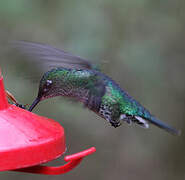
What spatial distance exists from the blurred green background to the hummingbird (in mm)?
1355

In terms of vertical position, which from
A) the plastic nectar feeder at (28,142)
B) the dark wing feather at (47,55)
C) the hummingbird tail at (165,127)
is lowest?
the hummingbird tail at (165,127)

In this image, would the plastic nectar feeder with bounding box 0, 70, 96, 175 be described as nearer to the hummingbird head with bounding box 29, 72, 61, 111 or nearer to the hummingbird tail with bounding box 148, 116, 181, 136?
the hummingbird head with bounding box 29, 72, 61, 111

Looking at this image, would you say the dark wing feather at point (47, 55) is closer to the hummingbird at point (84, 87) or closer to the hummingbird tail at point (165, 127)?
the hummingbird at point (84, 87)

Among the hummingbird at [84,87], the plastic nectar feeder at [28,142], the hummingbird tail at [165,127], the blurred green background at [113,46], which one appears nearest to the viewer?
the plastic nectar feeder at [28,142]

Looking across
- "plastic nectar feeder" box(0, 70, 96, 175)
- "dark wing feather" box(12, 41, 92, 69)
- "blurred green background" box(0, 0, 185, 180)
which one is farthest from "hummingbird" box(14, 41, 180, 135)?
"blurred green background" box(0, 0, 185, 180)

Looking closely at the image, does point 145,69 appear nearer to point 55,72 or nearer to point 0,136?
point 55,72

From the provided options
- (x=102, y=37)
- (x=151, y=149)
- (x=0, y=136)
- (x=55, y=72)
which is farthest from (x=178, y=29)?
(x=0, y=136)

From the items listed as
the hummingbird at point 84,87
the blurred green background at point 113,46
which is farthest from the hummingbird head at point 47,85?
the blurred green background at point 113,46

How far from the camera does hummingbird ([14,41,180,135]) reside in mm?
2629

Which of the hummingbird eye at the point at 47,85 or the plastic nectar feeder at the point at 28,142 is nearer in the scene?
the plastic nectar feeder at the point at 28,142

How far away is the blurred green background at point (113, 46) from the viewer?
462 cm

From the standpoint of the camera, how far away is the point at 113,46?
4816 millimetres

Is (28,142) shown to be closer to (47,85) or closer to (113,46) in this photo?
(47,85)

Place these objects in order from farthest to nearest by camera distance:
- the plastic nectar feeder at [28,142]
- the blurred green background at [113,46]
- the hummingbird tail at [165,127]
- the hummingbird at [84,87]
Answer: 1. the blurred green background at [113,46]
2. the hummingbird tail at [165,127]
3. the hummingbird at [84,87]
4. the plastic nectar feeder at [28,142]
